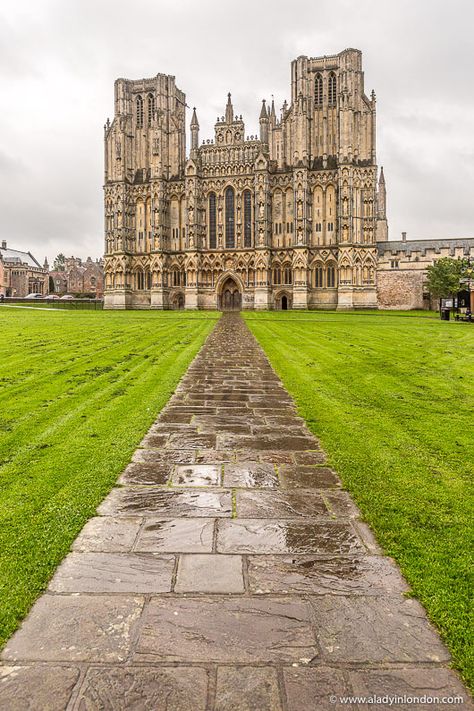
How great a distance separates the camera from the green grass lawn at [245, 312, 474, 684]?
10.3ft

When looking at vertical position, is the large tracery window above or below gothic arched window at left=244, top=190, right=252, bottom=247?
above

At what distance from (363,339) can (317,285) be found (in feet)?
139

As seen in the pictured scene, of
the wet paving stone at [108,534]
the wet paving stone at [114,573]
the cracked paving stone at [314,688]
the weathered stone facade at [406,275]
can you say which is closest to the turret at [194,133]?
the weathered stone facade at [406,275]

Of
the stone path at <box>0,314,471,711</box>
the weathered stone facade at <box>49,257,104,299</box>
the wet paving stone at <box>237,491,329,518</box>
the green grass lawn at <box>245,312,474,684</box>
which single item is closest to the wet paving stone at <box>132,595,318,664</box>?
the stone path at <box>0,314,471,711</box>

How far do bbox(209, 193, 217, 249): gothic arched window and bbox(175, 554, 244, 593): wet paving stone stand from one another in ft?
208

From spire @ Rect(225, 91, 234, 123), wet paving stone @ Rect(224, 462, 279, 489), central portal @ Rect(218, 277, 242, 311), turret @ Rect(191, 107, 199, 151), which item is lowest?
wet paving stone @ Rect(224, 462, 279, 489)

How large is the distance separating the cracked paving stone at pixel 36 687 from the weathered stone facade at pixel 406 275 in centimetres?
6442

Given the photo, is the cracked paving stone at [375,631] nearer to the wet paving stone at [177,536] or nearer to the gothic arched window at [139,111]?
the wet paving stone at [177,536]

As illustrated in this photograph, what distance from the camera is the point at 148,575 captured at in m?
3.26

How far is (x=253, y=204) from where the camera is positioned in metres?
63.1

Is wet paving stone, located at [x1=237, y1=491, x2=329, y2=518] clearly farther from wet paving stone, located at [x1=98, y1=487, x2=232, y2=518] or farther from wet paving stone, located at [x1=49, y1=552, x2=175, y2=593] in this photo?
wet paving stone, located at [x1=49, y1=552, x2=175, y2=593]

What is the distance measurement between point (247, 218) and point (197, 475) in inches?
2428

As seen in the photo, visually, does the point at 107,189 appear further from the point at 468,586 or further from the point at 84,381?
the point at 468,586

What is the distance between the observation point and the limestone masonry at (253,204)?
194 ft
